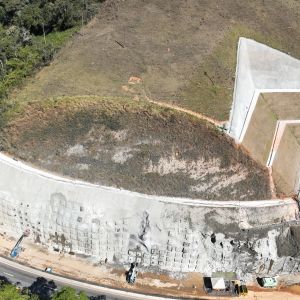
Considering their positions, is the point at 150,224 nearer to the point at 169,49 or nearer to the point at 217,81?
the point at 217,81

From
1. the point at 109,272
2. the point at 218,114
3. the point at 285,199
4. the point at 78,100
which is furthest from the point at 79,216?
the point at 285,199

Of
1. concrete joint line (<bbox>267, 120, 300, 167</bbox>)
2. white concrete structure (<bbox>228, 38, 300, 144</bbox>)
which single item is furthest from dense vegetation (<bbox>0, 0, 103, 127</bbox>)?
concrete joint line (<bbox>267, 120, 300, 167</bbox>)

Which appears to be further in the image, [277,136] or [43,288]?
[277,136]

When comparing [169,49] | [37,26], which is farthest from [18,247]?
[37,26]

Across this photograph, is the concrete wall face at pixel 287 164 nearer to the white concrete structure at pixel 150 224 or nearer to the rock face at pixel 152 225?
the white concrete structure at pixel 150 224

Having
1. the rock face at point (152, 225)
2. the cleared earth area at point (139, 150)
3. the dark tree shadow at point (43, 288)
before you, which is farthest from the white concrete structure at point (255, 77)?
the dark tree shadow at point (43, 288)

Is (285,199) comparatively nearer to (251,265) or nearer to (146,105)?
(251,265)
